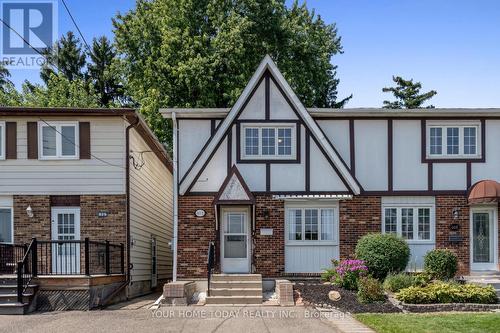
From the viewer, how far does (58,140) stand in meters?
18.5

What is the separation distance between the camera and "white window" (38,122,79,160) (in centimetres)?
1844

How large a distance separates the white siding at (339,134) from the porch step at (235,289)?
16.4ft

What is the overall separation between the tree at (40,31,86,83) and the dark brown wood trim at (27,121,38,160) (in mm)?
28104

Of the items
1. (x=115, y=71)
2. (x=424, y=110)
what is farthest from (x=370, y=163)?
(x=115, y=71)

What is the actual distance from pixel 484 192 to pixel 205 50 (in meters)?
16.3

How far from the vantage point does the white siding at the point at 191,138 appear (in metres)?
19.2

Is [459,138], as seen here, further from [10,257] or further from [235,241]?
[10,257]

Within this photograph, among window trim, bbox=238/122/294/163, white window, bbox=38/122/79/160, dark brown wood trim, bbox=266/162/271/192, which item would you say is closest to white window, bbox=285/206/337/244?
dark brown wood trim, bbox=266/162/271/192

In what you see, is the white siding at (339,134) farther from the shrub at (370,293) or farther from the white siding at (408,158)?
the shrub at (370,293)

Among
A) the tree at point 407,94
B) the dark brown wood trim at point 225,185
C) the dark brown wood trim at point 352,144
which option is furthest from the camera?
the tree at point 407,94

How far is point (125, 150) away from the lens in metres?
18.5

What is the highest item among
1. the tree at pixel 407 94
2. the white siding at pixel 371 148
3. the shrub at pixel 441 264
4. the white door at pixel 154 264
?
the tree at pixel 407 94

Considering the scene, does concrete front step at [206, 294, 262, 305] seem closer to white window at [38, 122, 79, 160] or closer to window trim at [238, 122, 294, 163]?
window trim at [238, 122, 294, 163]

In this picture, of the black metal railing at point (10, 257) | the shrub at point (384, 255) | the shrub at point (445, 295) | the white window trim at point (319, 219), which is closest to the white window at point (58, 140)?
the black metal railing at point (10, 257)
